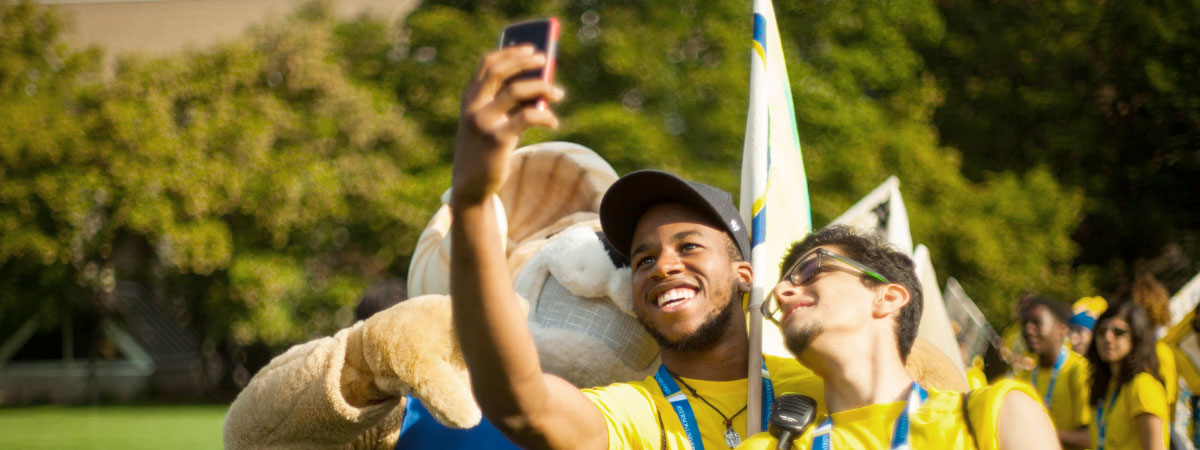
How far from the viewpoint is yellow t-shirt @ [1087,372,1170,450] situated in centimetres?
539

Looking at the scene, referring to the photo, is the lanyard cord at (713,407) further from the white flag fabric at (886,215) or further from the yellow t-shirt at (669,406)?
the white flag fabric at (886,215)

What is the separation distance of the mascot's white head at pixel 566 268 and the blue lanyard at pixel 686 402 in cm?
29

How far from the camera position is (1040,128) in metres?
21.1

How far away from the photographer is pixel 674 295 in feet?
9.07

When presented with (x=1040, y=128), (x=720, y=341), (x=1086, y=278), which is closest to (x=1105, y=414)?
(x=720, y=341)

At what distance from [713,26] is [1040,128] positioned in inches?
298

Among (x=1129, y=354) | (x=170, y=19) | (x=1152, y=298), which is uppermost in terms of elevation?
(x=1129, y=354)

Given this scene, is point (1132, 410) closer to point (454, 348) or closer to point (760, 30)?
point (760, 30)

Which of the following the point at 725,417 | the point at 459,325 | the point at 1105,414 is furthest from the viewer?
the point at 1105,414

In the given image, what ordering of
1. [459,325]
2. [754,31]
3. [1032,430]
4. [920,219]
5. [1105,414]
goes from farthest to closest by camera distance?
[920,219] < [1105,414] < [754,31] < [1032,430] < [459,325]

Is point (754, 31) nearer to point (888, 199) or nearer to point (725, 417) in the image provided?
point (725, 417)

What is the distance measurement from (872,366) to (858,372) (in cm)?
4

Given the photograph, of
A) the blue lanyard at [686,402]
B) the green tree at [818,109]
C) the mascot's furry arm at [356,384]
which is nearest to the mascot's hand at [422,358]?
the mascot's furry arm at [356,384]

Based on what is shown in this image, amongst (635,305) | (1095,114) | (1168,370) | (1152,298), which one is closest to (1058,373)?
(1168,370)
